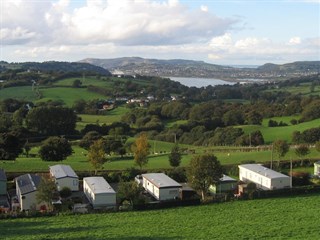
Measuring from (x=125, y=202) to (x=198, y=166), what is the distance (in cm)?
609

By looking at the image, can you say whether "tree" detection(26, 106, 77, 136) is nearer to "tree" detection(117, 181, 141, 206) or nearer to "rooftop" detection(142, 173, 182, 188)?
"rooftop" detection(142, 173, 182, 188)

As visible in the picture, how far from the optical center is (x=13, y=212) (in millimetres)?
30109

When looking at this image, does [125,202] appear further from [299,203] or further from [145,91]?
[145,91]

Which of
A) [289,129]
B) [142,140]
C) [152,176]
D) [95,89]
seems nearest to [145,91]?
[95,89]

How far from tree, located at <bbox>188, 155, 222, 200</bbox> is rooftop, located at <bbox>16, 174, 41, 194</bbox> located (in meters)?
11.3

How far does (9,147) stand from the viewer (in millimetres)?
50594

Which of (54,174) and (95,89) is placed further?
(95,89)

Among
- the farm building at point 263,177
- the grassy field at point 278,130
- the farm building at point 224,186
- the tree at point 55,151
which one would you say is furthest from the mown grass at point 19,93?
the farm building at point 224,186

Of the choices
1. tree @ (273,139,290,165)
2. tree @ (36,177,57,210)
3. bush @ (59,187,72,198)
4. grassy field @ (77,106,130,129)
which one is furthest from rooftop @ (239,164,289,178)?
grassy field @ (77,106,130,129)

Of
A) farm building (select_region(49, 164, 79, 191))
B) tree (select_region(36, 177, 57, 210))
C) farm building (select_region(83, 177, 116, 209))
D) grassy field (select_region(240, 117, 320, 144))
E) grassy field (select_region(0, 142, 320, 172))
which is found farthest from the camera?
grassy field (select_region(240, 117, 320, 144))

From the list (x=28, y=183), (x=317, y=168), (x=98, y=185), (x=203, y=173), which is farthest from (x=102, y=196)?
(x=317, y=168)

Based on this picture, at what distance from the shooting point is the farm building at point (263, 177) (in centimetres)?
3764

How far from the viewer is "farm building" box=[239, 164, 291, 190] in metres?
37.6

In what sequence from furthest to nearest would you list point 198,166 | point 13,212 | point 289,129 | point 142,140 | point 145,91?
1. point 145,91
2. point 289,129
3. point 142,140
4. point 198,166
5. point 13,212
